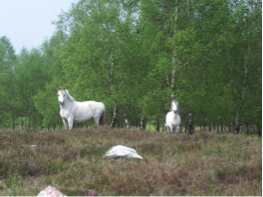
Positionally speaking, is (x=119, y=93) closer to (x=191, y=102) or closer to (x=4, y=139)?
(x=191, y=102)

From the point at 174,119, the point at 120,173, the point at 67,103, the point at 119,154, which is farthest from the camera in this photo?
the point at 174,119

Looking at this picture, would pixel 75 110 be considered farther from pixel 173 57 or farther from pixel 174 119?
pixel 173 57

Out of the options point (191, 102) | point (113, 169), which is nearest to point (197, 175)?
point (113, 169)

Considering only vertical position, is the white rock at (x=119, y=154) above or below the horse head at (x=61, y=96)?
below

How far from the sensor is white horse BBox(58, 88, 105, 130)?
12.2 meters

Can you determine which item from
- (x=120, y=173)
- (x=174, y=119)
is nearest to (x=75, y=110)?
(x=174, y=119)

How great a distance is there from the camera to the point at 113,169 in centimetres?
568

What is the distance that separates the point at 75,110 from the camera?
1296 cm

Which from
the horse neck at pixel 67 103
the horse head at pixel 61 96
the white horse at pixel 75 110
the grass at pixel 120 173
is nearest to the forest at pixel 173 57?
the white horse at pixel 75 110

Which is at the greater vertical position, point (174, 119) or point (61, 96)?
point (61, 96)

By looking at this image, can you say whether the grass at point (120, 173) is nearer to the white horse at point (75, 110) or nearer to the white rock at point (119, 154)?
the white rock at point (119, 154)

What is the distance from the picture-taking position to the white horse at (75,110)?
12250mm

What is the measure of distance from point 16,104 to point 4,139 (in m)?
28.3

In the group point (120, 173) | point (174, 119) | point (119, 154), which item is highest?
point (174, 119)
